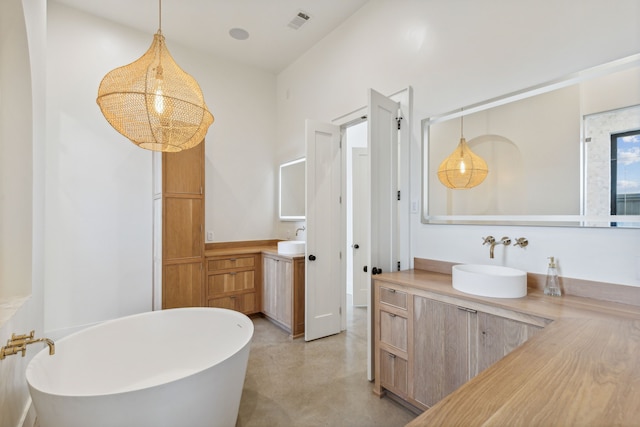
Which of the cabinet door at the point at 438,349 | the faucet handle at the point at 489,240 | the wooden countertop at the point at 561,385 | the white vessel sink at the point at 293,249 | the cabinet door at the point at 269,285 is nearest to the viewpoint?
the wooden countertop at the point at 561,385

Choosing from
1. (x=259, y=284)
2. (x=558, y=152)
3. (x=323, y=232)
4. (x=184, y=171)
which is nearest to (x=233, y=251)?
(x=259, y=284)

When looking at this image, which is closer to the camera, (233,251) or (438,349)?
(438,349)

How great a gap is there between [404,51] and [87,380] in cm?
352

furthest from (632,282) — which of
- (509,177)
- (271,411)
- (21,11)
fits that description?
(21,11)

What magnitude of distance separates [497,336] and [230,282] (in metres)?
2.93

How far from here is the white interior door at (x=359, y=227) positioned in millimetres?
4457

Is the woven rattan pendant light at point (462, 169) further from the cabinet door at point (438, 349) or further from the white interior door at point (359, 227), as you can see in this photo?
the white interior door at point (359, 227)

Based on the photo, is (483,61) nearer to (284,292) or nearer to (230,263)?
(284,292)

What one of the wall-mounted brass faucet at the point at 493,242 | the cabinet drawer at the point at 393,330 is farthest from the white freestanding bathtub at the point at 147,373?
the wall-mounted brass faucet at the point at 493,242

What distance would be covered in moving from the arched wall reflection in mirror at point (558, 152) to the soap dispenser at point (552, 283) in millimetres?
265

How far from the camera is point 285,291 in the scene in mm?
3408

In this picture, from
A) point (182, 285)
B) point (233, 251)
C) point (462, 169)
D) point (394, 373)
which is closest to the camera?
point (394, 373)

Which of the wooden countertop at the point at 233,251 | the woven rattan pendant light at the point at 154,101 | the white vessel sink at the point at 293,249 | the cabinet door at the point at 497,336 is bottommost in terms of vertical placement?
the cabinet door at the point at 497,336

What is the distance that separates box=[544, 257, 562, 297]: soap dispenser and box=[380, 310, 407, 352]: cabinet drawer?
2.81ft
